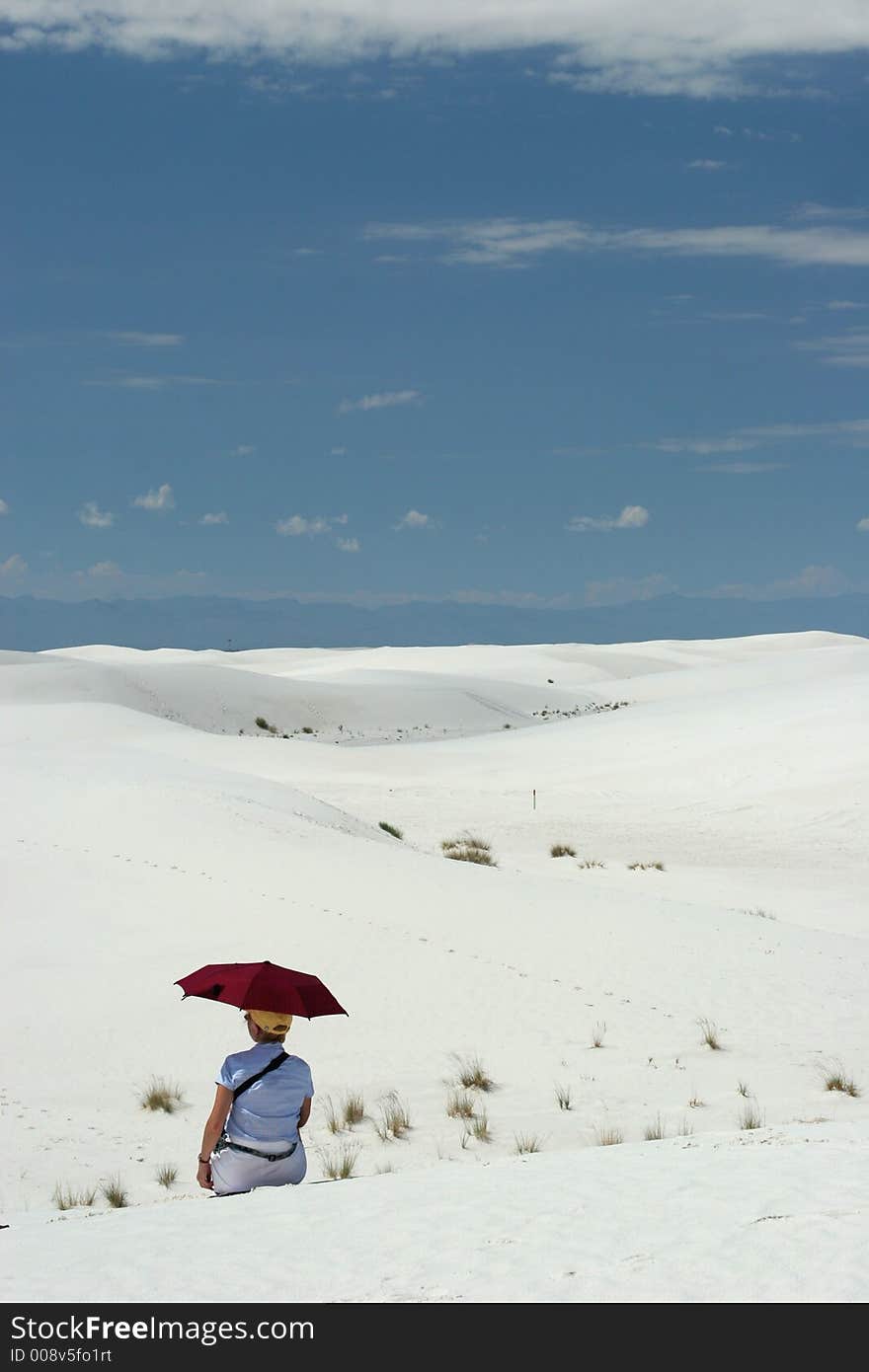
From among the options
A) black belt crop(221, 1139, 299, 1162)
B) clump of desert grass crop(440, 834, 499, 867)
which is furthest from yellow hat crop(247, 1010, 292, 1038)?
clump of desert grass crop(440, 834, 499, 867)

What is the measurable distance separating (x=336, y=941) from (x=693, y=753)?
68.3 feet

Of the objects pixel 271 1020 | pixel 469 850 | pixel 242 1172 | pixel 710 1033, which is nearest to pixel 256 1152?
pixel 242 1172

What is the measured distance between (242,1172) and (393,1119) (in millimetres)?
2527

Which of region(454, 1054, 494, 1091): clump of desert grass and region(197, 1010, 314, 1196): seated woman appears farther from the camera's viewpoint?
region(454, 1054, 494, 1091): clump of desert grass

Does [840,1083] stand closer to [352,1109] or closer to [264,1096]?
[352,1109]

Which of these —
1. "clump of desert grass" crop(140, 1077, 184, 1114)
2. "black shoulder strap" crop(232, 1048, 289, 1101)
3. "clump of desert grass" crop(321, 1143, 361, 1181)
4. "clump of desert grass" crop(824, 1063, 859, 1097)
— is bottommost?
"clump of desert grass" crop(321, 1143, 361, 1181)

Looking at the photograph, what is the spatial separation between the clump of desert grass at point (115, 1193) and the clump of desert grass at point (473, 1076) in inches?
103

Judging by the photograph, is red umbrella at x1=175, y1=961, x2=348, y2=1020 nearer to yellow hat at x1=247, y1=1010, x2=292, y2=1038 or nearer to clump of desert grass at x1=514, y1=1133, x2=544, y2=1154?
yellow hat at x1=247, y1=1010, x2=292, y2=1038

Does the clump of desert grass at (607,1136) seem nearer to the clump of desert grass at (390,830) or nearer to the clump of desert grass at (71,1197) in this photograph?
the clump of desert grass at (71,1197)

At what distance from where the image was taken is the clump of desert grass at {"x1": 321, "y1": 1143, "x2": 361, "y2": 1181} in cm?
745

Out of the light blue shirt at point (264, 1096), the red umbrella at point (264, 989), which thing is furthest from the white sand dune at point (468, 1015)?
the red umbrella at point (264, 989)

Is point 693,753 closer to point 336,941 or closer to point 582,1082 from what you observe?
point 336,941

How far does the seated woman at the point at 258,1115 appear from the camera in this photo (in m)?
5.95

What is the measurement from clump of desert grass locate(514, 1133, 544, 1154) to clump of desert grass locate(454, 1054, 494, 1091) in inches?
42.6
